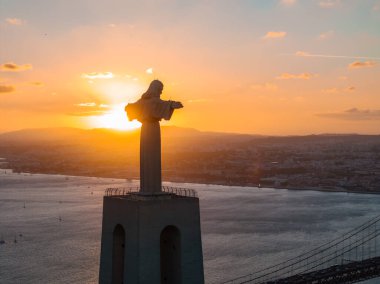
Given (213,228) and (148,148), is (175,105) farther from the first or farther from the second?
(213,228)

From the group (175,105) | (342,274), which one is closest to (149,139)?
(175,105)

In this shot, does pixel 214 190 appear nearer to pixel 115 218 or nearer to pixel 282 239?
pixel 282 239

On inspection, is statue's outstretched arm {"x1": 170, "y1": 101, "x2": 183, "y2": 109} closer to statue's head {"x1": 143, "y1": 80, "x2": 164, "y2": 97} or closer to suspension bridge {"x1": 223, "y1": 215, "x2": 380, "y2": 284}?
statue's head {"x1": 143, "y1": 80, "x2": 164, "y2": 97}

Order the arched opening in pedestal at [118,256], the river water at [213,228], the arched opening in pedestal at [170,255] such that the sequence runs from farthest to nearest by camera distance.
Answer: the river water at [213,228]
the arched opening in pedestal at [118,256]
the arched opening in pedestal at [170,255]

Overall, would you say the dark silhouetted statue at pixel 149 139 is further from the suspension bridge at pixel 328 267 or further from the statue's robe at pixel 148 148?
the suspension bridge at pixel 328 267

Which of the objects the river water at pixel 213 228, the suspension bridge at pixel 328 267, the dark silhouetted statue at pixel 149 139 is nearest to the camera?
the dark silhouetted statue at pixel 149 139

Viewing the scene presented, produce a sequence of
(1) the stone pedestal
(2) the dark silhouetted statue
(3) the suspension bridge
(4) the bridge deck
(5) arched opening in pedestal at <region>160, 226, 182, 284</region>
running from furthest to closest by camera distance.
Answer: (3) the suspension bridge < (4) the bridge deck < (2) the dark silhouetted statue < (5) arched opening in pedestal at <region>160, 226, 182, 284</region> < (1) the stone pedestal

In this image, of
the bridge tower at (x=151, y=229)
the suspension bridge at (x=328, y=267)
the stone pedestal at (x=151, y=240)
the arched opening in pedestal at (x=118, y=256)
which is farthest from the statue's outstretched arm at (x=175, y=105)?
the suspension bridge at (x=328, y=267)

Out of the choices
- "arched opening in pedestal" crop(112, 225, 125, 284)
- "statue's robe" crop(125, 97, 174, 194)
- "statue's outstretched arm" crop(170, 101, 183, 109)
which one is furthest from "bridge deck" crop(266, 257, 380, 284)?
"statue's outstretched arm" crop(170, 101, 183, 109)
